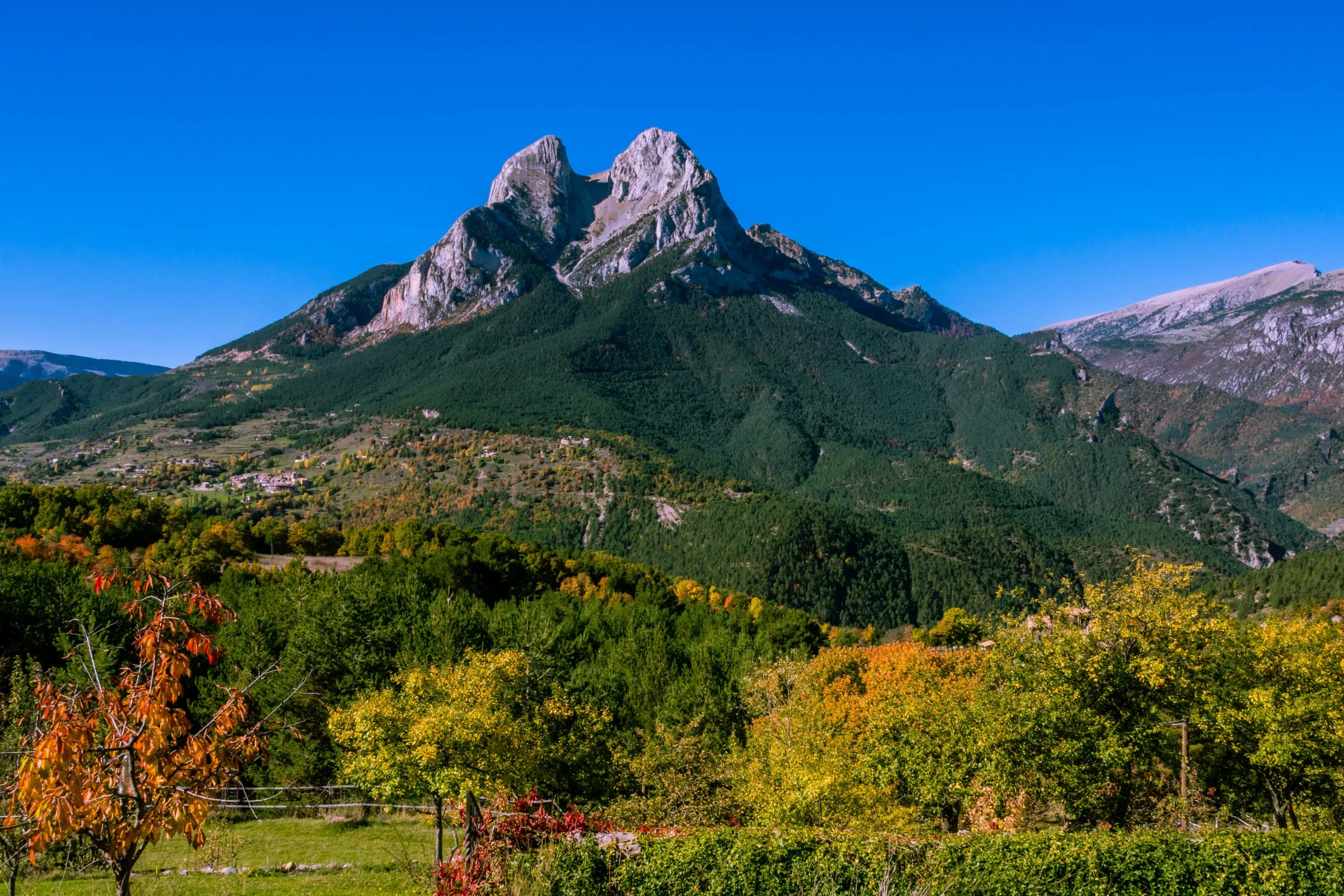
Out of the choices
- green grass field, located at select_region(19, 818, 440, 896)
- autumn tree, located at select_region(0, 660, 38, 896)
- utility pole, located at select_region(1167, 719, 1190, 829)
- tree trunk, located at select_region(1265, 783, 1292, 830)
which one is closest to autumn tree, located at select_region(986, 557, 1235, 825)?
utility pole, located at select_region(1167, 719, 1190, 829)

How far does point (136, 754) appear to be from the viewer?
29.2 ft

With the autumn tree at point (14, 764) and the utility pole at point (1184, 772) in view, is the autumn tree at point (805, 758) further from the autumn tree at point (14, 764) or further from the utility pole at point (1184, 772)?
the autumn tree at point (14, 764)

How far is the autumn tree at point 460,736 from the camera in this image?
84.8 ft

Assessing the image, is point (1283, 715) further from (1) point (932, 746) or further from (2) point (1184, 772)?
(1) point (932, 746)

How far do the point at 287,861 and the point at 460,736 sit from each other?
33.8ft

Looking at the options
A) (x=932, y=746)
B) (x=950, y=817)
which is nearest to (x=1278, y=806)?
(x=950, y=817)

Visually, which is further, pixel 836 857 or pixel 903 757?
pixel 903 757

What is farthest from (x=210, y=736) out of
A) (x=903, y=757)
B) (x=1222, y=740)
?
(x=1222, y=740)

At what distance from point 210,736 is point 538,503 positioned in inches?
7426

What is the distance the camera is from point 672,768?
32594 millimetres

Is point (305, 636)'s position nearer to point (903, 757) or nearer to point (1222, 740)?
point (903, 757)

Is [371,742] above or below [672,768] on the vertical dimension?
above

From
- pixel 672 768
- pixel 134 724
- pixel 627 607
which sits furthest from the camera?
pixel 627 607

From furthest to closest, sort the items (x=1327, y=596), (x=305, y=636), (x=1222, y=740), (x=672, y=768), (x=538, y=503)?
1. (x=538, y=503)
2. (x=1327, y=596)
3. (x=305, y=636)
4. (x=672, y=768)
5. (x=1222, y=740)
